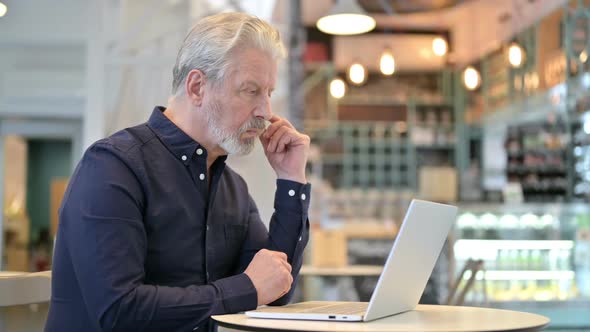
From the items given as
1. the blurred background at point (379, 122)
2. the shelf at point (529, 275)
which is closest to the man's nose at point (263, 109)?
the blurred background at point (379, 122)

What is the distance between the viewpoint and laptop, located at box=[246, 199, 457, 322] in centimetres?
148

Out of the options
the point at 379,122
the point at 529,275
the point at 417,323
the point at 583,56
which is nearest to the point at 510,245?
the point at 529,275

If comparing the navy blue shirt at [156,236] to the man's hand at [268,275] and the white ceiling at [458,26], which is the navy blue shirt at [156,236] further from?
the white ceiling at [458,26]

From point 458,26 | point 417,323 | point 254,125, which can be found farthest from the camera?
point 458,26

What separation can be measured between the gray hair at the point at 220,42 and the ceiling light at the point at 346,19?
376cm

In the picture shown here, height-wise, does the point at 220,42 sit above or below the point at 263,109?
above

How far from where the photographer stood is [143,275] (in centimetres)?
158

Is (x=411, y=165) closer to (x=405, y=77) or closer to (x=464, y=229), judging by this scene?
(x=405, y=77)

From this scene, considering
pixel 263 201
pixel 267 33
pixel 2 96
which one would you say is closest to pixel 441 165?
pixel 2 96

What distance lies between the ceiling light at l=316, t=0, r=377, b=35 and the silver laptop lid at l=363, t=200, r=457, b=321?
3.93 metres

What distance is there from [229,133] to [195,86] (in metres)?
0.14

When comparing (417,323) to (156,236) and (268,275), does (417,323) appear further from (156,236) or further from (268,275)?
(156,236)

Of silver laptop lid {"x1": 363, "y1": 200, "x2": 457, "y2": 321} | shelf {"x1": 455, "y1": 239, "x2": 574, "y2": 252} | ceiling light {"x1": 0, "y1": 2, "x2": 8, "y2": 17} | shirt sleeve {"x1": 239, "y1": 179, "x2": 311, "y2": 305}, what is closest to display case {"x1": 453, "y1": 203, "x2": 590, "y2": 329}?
shelf {"x1": 455, "y1": 239, "x2": 574, "y2": 252}

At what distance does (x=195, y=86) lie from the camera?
1843 mm
